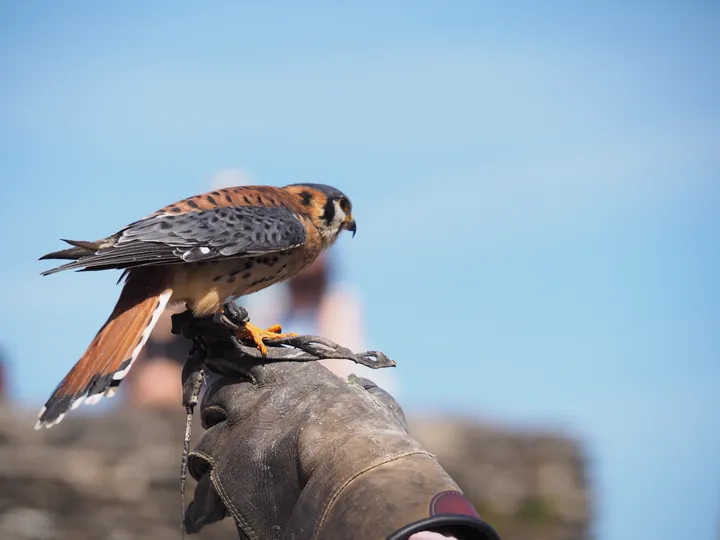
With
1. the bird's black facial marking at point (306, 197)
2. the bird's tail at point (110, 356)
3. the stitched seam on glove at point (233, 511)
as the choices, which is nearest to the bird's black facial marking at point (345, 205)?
the bird's black facial marking at point (306, 197)

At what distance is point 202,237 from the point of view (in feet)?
11.1

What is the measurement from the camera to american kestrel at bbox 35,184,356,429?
2809 mm

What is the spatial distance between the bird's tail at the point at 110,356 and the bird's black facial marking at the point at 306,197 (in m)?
0.90

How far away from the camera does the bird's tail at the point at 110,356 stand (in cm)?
270

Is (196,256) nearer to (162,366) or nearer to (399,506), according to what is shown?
(399,506)

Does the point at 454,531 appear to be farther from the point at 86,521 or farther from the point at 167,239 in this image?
the point at 86,521

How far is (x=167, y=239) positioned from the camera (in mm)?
3273

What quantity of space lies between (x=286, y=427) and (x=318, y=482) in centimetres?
33

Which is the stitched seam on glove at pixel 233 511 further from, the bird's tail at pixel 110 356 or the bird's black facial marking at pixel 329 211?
the bird's black facial marking at pixel 329 211

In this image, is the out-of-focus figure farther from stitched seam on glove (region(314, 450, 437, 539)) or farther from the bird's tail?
stitched seam on glove (region(314, 450, 437, 539))

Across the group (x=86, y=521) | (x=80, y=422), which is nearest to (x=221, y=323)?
(x=86, y=521)

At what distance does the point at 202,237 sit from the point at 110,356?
2.25 feet

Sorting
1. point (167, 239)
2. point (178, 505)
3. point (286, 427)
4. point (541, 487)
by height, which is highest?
point (167, 239)

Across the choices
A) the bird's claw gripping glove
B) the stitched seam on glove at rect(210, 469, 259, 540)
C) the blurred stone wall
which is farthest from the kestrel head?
the blurred stone wall
